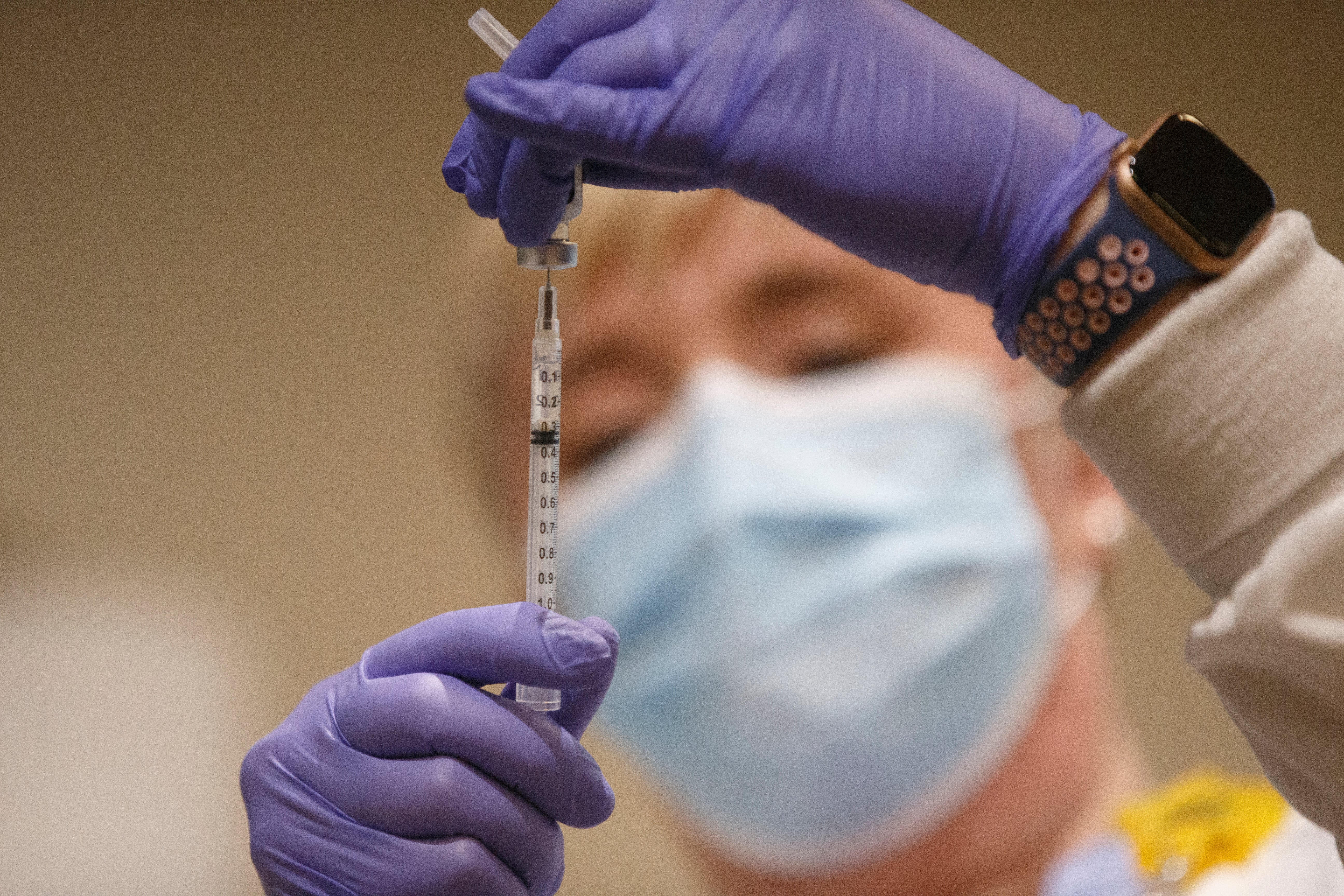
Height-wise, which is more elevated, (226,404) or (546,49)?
(546,49)

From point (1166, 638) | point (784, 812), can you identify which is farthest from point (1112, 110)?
point (784, 812)

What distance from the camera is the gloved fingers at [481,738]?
2.12 feet

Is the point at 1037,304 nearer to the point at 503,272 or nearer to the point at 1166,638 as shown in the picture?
the point at 503,272

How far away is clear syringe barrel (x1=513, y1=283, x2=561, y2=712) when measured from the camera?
69 centimetres

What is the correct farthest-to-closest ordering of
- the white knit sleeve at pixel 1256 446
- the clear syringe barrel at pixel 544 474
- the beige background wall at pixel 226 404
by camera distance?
the beige background wall at pixel 226 404
the clear syringe barrel at pixel 544 474
the white knit sleeve at pixel 1256 446

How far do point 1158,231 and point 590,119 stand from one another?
33 cm

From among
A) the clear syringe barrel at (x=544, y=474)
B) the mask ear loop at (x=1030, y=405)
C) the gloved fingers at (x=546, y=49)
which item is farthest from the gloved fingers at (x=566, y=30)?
the mask ear loop at (x=1030, y=405)

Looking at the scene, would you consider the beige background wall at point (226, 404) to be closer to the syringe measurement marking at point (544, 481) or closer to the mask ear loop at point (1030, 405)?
the mask ear loop at point (1030, 405)

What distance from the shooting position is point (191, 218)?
2.02m

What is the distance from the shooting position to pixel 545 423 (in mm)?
708

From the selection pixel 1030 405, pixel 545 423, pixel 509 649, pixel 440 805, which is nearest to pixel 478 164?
pixel 545 423

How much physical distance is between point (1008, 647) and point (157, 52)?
1955mm

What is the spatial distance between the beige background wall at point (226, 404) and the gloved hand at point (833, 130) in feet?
4.36

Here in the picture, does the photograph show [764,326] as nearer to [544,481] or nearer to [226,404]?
[544,481]
